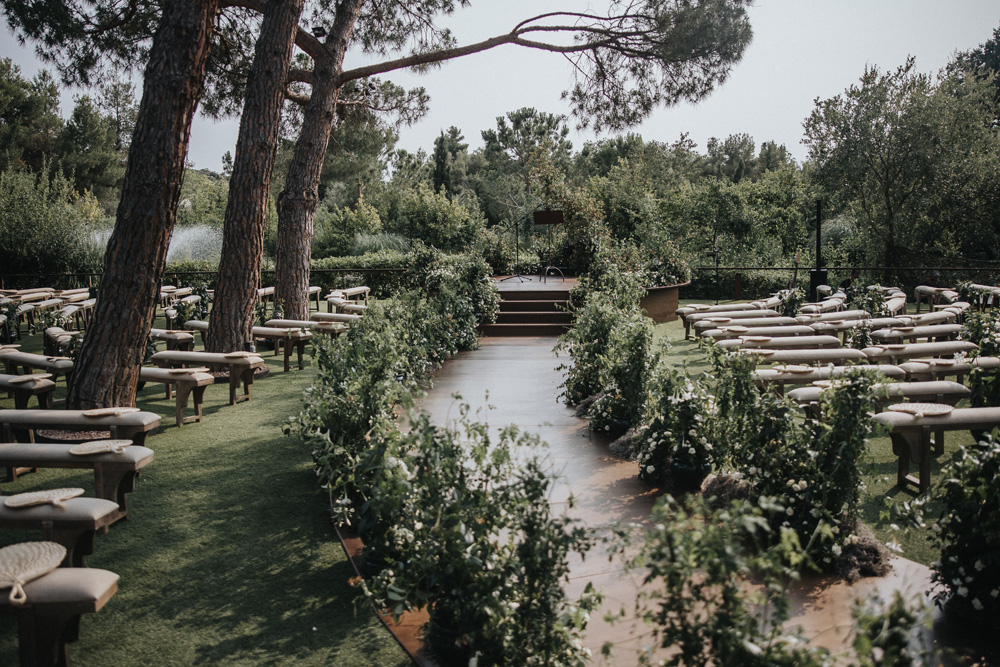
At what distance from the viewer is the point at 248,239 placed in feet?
27.0

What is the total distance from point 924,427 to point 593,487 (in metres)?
2.23

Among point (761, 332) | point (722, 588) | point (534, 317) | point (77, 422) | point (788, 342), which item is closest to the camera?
point (722, 588)

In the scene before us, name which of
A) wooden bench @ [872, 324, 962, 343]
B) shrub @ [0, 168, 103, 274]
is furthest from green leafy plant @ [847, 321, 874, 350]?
shrub @ [0, 168, 103, 274]

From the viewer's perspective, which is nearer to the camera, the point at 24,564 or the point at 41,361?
the point at 24,564

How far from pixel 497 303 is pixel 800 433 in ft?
28.4

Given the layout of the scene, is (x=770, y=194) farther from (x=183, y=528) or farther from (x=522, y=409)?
(x=183, y=528)

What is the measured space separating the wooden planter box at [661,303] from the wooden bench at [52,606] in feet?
37.6

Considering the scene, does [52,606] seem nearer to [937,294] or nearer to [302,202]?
[302,202]

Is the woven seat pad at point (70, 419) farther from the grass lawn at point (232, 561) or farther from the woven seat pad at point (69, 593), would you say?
the woven seat pad at point (69, 593)

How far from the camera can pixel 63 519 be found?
3070 mm

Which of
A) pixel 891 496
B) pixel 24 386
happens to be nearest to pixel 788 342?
pixel 891 496

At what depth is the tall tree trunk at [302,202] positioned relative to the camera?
33.6ft

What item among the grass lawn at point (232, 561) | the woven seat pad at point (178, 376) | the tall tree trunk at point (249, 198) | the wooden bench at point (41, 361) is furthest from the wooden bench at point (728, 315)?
the wooden bench at point (41, 361)

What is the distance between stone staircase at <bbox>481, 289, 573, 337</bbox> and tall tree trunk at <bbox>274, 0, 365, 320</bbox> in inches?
141
